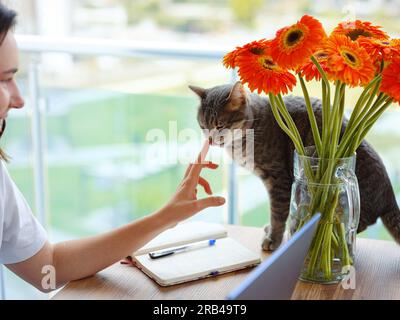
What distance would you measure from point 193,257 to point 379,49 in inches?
20.7

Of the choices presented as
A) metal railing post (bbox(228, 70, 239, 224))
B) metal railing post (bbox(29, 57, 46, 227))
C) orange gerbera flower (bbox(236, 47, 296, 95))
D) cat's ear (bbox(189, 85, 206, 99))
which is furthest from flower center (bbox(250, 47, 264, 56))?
metal railing post (bbox(29, 57, 46, 227))

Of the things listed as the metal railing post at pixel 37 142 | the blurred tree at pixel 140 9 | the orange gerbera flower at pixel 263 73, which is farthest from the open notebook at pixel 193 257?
the blurred tree at pixel 140 9

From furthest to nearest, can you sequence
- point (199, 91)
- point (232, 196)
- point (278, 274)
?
point (232, 196) → point (199, 91) → point (278, 274)

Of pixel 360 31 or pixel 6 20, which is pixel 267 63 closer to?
pixel 360 31

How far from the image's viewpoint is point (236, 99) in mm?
1232

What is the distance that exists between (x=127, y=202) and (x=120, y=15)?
12.1ft

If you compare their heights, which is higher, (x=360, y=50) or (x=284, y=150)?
(x=360, y=50)

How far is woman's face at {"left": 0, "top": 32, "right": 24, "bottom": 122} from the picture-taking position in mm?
915

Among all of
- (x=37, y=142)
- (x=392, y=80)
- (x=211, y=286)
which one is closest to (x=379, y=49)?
(x=392, y=80)

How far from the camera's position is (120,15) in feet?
21.9

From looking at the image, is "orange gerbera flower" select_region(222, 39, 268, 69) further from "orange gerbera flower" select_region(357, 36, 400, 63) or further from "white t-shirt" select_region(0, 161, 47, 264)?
"white t-shirt" select_region(0, 161, 47, 264)

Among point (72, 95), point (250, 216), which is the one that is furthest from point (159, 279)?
point (72, 95)

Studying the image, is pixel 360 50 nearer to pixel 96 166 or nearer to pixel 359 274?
pixel 359 274

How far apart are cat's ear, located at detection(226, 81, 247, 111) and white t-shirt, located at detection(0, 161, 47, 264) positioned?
51 cm
